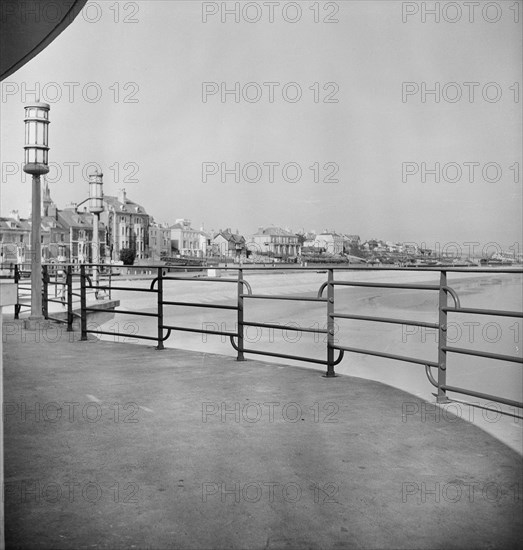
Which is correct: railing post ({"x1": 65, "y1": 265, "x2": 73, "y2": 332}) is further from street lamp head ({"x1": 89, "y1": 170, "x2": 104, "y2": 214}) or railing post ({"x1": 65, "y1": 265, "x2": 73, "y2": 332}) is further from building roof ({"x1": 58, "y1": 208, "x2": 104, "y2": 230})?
building roof ({"x1": 58, "y1": 208, "x2": 104, "y2": 230})

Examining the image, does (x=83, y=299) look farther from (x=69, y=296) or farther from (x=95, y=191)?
(x=95, y=191)

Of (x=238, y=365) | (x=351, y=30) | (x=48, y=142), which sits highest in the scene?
(x=351, y=30)

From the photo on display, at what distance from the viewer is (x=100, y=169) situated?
47.7 feet

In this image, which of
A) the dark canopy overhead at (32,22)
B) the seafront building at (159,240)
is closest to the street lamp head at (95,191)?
the dark canopy overhead at (32,22)

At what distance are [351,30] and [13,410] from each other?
687 centimetres

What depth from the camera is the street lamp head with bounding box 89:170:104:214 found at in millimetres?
14445

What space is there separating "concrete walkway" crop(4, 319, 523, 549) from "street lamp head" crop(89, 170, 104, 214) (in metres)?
10.3

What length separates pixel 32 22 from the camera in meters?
1.93

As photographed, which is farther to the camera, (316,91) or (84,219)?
(84,219)

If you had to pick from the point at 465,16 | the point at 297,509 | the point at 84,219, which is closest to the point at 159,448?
the point at 297,509

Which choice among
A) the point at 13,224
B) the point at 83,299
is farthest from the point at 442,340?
the point at 13,224

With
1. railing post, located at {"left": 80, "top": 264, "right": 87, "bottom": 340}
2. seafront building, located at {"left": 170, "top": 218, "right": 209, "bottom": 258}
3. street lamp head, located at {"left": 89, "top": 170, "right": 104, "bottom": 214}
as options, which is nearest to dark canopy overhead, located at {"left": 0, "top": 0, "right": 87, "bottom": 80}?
railing post, located at {"left": 80, "top": 264, "right": 87, "bottom": 340}

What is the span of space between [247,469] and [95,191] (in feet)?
41.8

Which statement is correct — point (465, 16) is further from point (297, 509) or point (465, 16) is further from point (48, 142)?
point (48, 142)
